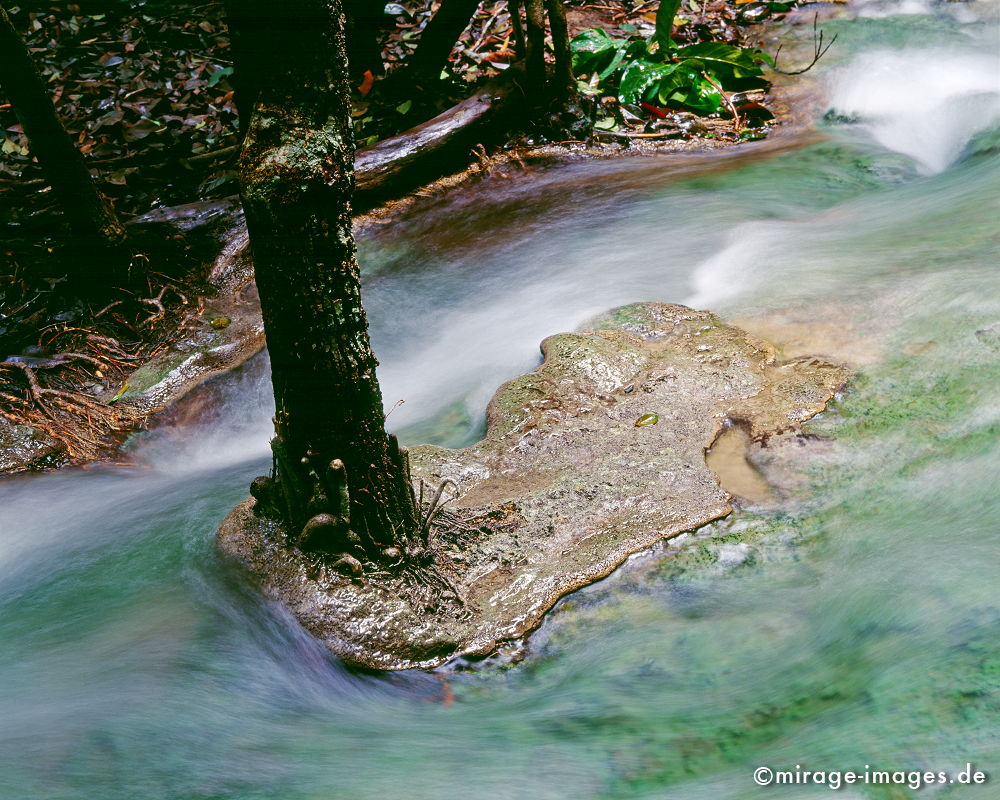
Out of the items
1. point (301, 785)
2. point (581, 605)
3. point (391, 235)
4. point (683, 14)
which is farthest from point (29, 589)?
point (683, 14)

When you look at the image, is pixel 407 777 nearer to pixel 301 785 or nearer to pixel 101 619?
pixel 301 785

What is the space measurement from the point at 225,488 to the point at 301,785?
1886 mm

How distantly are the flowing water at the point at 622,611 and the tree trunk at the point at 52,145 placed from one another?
1218 millimetres

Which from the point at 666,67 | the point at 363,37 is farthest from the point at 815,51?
the point at 363,37

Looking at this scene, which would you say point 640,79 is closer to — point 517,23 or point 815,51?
point 517,23

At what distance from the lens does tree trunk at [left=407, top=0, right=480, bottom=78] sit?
6820 millimetres

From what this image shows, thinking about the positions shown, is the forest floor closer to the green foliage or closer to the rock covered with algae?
the green foliage

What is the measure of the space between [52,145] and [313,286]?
298 centimetres

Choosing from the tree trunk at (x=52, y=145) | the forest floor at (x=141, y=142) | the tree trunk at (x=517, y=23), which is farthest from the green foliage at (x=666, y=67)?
the tree trunk at (x=52, y=145)

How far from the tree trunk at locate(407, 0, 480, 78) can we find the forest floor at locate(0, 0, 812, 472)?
18 centimetres

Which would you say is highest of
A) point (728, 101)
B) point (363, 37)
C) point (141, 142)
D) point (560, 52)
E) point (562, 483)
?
point (363, 37)

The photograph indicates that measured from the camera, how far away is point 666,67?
7062 mm

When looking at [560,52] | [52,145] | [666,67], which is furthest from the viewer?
[666,67]

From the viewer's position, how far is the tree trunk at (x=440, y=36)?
22.4ft
